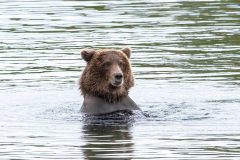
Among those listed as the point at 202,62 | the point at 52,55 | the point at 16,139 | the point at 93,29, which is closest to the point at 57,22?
the point at 93,29

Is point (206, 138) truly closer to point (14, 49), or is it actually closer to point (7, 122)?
point (7, 122)

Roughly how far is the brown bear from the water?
0.31 m

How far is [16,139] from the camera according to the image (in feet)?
44.0

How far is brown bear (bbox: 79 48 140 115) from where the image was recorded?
15.5 m

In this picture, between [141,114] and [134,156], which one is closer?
[134,156]

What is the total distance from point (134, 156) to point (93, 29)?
1374cm

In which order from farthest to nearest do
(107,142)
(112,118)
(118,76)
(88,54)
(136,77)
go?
(136,77)
(88,54)
(112,118)
(118,76)
(107,142)

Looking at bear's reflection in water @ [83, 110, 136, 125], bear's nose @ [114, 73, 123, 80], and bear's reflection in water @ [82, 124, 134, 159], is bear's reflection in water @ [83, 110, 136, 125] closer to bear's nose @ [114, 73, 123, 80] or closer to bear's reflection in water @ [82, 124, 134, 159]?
bear's reflection in water @ [82, 124, 134, 159]

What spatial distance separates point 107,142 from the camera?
1316 cm

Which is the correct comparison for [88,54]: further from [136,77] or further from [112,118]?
[136,77]

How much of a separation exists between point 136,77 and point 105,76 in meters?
3.59

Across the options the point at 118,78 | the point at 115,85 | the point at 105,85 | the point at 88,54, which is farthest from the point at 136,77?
the point at 118,78

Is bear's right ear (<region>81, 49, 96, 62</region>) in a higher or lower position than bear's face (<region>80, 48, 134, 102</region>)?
higher

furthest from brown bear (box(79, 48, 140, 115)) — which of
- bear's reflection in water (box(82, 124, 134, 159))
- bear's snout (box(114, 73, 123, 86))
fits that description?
bear's reflection in water (box(82, 124, 134, 159))
